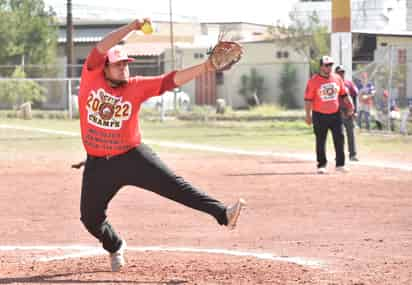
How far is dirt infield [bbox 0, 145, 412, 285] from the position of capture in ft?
26.7

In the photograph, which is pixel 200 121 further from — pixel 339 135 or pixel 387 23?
pixel 339 135

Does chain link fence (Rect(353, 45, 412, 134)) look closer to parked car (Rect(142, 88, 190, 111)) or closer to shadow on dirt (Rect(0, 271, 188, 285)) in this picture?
parked car (Rect(142, 88, 190, 111))

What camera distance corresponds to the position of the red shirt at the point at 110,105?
25.8 ft

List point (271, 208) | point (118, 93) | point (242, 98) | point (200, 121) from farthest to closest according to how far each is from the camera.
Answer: point (242, 98) < point (200, 121) < point (271, 208) < point (118, 93)

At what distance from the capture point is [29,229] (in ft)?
36.4

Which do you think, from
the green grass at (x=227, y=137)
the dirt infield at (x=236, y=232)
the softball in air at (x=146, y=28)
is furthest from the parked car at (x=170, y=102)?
the softball in air at (x=146, y=28)

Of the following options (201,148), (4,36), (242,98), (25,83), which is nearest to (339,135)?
(201,148)

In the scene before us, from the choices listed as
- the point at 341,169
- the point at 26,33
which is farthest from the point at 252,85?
the point at 341,169

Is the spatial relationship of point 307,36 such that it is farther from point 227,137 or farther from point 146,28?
point 146,28

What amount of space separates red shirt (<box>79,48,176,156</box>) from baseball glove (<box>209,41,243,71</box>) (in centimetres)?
36

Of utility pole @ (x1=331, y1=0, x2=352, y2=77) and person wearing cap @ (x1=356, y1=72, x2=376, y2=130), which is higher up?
utility pole @ (x1=331, y1=0, x2=352, y2=77)

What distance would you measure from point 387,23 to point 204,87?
35.1 ft

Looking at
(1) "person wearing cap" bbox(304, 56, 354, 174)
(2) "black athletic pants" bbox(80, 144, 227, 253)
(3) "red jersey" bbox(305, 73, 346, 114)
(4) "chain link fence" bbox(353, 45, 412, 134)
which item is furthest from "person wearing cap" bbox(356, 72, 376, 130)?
(2) "black athletic pants" bbox(80, 144, 227, 253)

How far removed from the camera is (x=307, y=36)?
49.0m
